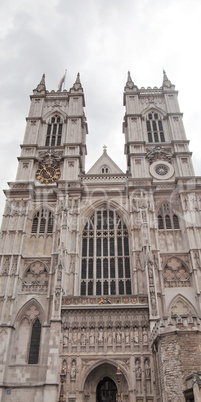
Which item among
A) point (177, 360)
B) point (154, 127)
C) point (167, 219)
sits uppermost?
point (154, 127)

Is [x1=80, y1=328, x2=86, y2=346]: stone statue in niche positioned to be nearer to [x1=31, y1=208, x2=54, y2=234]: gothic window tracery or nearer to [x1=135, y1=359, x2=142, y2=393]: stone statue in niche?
[x1=135, y1=359, x2=142, y2=393]: stone statue in niche

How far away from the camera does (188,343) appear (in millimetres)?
13969

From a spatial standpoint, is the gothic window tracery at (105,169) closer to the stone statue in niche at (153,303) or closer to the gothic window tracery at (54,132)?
the gothic window tracery at (54,132)

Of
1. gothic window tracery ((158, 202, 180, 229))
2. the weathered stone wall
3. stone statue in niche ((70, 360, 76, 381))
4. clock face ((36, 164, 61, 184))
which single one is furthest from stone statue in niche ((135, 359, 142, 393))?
clock face ((36, 164, 61, 184))

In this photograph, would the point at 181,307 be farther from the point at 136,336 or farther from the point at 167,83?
the point at 167,83

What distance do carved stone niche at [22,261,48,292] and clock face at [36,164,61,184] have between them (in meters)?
7.36

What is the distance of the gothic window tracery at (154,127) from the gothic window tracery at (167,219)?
7576 mm

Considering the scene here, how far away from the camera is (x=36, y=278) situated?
22.5 metres

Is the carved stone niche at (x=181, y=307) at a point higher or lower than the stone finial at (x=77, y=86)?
lower

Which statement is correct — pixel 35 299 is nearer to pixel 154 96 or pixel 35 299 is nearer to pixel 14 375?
pixel 14 375

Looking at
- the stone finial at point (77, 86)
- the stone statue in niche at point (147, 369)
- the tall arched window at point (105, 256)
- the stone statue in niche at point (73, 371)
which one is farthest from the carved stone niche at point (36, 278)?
the stone finial at point (77, 86)

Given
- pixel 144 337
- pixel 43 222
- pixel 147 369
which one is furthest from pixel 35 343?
pixel 43 222

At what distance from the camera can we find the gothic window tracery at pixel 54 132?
99.5ft

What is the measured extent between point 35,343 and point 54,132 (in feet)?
61.3
